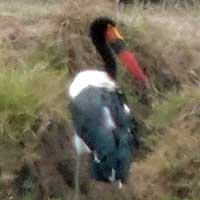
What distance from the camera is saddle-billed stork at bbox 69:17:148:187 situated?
29.9ft

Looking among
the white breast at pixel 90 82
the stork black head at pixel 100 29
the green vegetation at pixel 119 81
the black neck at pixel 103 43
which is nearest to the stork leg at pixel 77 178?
the green vegetation at pixel 119 81

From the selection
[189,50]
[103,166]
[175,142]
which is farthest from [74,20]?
[103,166]

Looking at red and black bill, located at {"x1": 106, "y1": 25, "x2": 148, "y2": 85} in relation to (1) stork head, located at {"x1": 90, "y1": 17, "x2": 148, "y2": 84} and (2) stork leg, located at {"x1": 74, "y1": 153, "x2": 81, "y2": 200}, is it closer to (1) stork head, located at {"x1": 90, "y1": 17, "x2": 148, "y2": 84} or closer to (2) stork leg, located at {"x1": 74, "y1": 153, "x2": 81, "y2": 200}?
(1) stork head, located at {"x1": 90, "y1": 17, "x2": 148, "y2": 84}

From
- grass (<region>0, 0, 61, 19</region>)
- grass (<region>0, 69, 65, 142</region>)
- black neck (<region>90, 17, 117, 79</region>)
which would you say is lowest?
grass (<region>0, 0, 61, 19</region>)

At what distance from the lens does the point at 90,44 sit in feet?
37.5

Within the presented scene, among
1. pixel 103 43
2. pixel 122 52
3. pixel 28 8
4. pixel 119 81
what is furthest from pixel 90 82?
pixel 28 8

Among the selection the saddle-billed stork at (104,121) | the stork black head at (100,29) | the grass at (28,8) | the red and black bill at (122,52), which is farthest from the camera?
the grass at (28,8)

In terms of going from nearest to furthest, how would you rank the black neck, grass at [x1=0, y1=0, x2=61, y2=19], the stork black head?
1. the black neck
2. the stork black head
3. grass at [x1=0, y1=0, x2=61, y2=19]

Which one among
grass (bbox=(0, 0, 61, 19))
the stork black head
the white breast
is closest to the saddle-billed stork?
the white breast

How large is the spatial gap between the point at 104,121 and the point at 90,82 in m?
0.65

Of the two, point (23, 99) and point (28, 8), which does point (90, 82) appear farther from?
point (28, 8)

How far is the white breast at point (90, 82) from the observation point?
9.81 m

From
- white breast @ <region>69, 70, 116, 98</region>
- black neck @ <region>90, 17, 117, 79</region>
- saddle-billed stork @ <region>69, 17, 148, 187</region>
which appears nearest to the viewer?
saddle-billed stork @ <region>69, 17, 148, 187</region>

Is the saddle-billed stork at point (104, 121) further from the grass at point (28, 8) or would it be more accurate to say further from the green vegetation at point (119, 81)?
the grass at point (28, 8)
